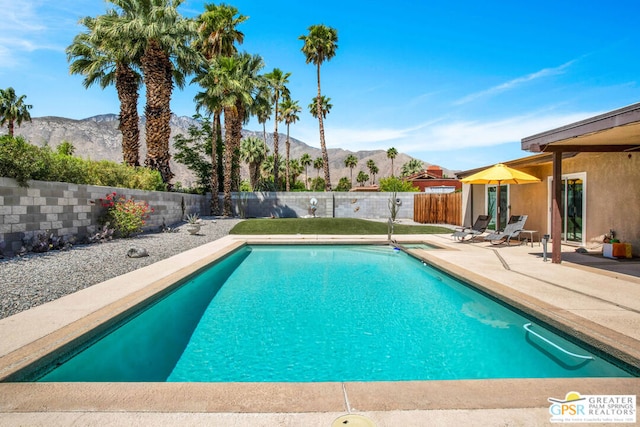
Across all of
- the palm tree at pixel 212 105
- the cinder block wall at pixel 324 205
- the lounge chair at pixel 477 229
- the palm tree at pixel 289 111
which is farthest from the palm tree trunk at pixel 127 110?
the palm tree at pixel 289 111

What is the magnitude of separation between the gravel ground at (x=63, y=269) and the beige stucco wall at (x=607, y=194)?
11744 mm

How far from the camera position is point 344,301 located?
623cm

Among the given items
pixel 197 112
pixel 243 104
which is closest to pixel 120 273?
pixel 243 104

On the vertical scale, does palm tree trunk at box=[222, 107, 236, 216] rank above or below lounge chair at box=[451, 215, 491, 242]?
above

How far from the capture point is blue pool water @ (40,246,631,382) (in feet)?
11.7

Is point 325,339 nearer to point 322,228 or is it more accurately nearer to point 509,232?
point 509,232

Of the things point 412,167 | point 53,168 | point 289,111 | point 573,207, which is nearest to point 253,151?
point 289,111

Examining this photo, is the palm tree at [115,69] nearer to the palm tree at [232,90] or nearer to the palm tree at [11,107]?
the palm tree at [232,90]

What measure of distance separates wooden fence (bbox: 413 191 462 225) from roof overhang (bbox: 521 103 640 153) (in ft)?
37.9

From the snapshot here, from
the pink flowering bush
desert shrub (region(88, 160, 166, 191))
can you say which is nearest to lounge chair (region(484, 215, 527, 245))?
the pink flowering bush

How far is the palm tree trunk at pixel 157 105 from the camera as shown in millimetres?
16556

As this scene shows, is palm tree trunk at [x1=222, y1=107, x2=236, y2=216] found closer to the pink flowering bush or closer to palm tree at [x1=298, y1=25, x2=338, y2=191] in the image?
palm tree at [x1=298, y1=25, x2=338, y2=191]

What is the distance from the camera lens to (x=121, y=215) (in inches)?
436

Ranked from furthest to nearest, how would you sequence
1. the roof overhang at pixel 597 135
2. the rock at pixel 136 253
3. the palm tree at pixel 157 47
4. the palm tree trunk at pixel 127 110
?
the palm tree trunk at pixel 127 110
the palm tree at pixel 157 47
the rock at pixel 136 253
the roof overhang at pixel 597 135
